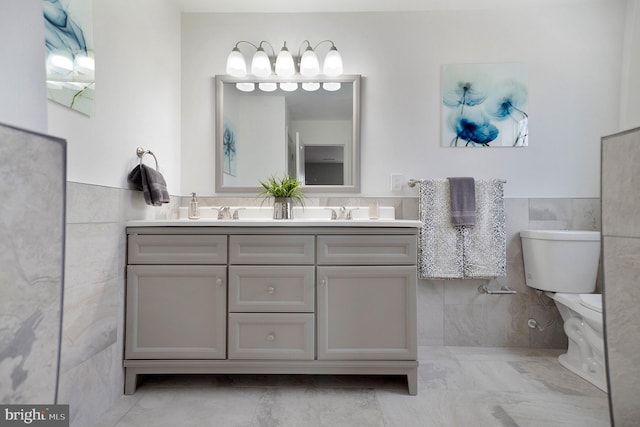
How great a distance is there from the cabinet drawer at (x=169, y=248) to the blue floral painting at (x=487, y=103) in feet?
5.21

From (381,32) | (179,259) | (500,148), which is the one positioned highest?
(381,32)

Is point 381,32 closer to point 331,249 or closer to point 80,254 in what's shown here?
point 331,249

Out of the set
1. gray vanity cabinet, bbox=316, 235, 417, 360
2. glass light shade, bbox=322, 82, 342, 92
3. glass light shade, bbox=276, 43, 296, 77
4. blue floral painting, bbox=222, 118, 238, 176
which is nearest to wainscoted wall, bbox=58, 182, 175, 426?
blue floral painting, bbox=222, 118, 238, 176

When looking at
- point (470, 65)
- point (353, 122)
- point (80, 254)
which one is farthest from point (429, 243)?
point (80, 254)

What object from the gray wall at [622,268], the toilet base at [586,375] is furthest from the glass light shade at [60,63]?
the toilet base at [586,375]

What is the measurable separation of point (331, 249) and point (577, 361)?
152 cm

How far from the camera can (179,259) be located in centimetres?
151

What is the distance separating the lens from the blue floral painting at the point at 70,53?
1101mm

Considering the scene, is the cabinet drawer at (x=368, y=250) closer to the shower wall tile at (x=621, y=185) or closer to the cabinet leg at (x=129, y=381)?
the shower wall tile at (x=621, y=185)

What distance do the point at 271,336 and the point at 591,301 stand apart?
1.61 meters

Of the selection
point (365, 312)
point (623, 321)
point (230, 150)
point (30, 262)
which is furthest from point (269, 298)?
point (623, 321)

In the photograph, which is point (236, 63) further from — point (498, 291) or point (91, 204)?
point (498, 291)

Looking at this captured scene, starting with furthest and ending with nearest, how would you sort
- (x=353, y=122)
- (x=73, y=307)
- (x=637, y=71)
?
1. (x=353, y=122)
2. (x=637, y=71)
3. (x=73, y=307)

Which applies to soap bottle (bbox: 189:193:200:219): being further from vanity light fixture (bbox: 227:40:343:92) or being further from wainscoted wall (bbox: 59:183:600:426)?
vanity light fixture (bbox: 227:40:343:92)
